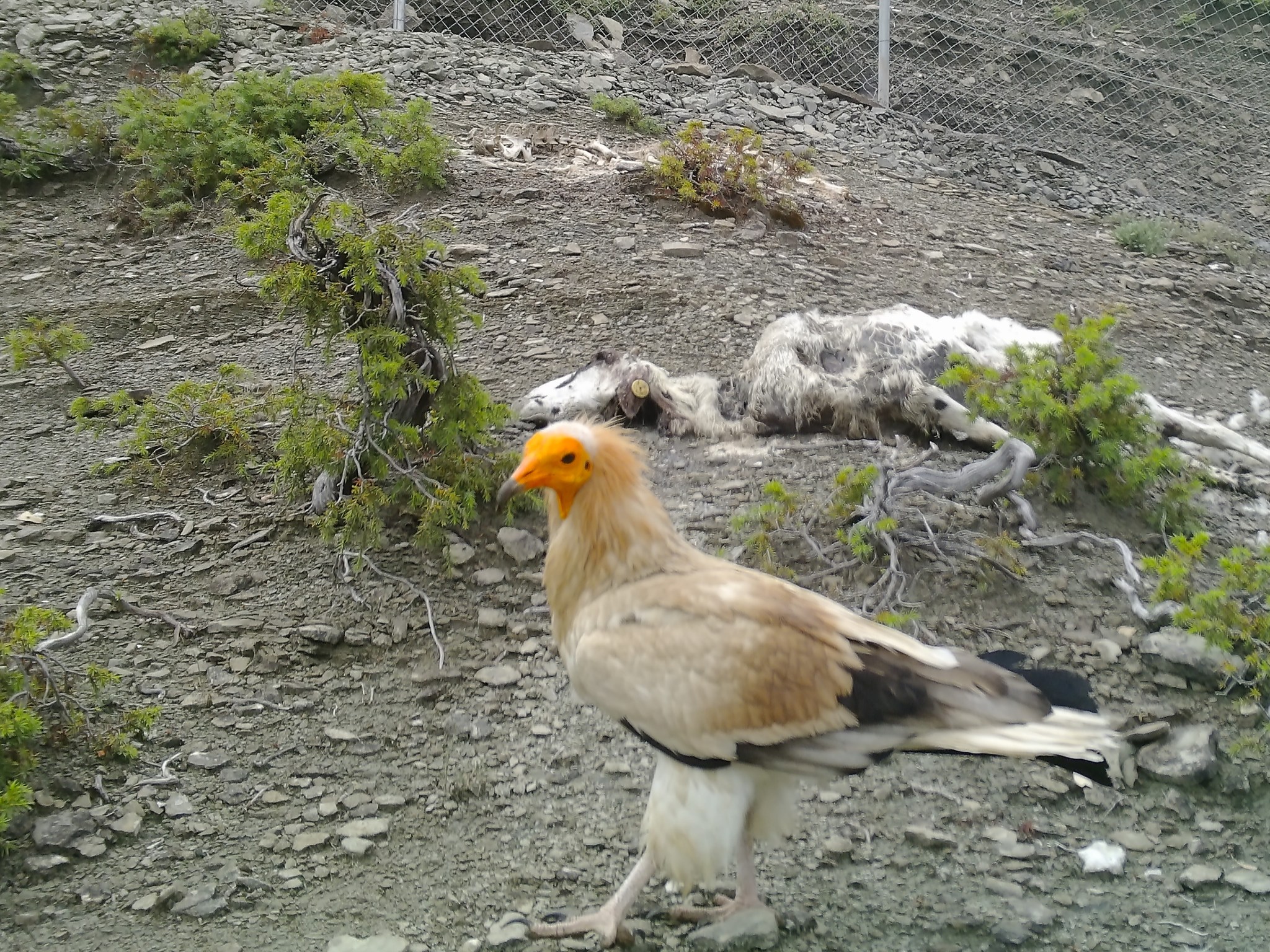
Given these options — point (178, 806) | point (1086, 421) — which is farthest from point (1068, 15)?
point (178, 806)

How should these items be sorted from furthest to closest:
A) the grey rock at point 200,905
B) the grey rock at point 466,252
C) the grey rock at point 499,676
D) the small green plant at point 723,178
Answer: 1. the small green plant at point 723,178
2. the grey rock at point 466,252
3. the grey rock at point 499,676
4. the grey rock at point 200,905

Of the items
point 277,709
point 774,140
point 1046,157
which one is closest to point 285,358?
point 277,709

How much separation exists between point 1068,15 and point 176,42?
1004 centimetres

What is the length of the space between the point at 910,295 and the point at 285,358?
13.9ft

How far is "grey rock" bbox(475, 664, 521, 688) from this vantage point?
13.0 ft

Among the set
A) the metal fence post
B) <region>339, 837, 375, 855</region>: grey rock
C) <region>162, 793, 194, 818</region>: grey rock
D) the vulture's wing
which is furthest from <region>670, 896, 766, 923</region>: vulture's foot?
the metal fence post

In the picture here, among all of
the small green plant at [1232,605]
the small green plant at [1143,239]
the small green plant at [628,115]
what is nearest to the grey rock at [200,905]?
the small green plant at [1232,605]

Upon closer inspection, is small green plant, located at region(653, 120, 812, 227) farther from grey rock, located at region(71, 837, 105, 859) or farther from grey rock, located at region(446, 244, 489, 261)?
grey rock, located at region(71, 837, 105, 859)

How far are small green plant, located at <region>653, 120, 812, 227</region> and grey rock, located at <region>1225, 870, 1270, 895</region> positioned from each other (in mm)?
5722

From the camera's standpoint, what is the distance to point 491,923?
2.94 metres

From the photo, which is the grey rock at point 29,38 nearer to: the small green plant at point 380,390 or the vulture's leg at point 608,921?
the small green plant at point 380,390

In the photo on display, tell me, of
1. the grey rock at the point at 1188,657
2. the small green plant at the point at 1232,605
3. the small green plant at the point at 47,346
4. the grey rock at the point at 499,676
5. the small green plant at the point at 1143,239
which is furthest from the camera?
the small green plant at the point at 1143,239

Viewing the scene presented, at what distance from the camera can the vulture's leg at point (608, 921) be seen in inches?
113

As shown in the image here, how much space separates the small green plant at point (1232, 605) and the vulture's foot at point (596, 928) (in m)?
2.21
